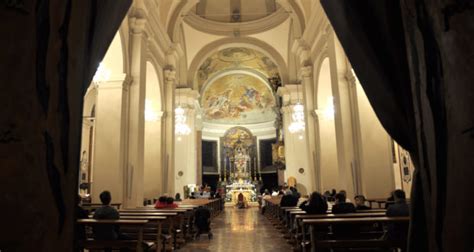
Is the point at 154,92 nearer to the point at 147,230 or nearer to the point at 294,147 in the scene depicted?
the point at 147,230

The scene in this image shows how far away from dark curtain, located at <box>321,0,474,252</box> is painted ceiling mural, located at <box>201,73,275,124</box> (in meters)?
22.2

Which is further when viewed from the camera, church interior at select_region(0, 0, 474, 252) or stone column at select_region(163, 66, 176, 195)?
stone column at select_region(163, 66, 176, 195)

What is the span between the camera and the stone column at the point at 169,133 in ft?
41.3

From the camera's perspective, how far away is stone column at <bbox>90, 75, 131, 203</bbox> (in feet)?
27.5

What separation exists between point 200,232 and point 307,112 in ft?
23.5

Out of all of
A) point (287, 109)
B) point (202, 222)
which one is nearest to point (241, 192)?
point (287, 109)

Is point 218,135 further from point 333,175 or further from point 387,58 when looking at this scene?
point 387,58

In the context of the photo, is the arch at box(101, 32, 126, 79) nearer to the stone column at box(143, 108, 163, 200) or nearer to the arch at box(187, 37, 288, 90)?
the stone column at box(143, 108, 163, 200)

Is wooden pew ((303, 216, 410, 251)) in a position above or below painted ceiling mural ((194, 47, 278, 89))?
below

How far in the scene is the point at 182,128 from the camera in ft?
50.4

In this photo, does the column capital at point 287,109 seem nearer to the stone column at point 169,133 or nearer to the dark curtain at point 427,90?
the stone column at point 169,133

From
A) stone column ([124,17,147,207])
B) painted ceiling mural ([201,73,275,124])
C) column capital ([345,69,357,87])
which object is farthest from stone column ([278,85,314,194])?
stone column ([124,17,147,207])

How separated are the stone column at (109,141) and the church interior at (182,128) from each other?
0.03 metres

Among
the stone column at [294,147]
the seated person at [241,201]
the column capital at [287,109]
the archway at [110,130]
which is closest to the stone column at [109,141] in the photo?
the archway at [110,130]
